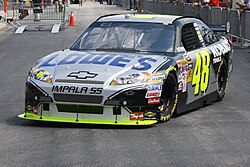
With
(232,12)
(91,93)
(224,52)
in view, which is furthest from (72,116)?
(232,12)

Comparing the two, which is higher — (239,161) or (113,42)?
(113,42)

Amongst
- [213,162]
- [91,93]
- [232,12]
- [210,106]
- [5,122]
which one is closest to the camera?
[213,162]

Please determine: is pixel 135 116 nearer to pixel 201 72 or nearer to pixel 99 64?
pixel 99 64

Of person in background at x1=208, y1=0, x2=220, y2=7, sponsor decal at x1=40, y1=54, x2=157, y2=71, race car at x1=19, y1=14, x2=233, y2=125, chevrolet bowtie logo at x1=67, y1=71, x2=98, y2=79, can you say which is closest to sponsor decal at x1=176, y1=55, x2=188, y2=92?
race car at x1=19, y1=14, x2=233, y2=125

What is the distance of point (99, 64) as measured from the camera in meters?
8.77

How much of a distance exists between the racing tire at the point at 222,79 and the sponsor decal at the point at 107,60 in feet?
7.78

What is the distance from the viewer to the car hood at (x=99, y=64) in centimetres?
854

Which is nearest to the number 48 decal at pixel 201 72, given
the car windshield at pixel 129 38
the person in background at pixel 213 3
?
the car windshield at pixel 129 38

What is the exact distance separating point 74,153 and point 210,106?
3923 mm

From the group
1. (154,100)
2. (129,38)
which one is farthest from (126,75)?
(129,38)

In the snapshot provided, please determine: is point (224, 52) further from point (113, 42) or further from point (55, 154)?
point (55, 154)

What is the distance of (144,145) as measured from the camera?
762 centimetres

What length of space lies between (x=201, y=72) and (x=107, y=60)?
1.76m

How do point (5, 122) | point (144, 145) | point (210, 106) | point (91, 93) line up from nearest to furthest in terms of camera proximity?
point (144, 145) < point (91, 93) < point (5, 122) < point (210, 106)
